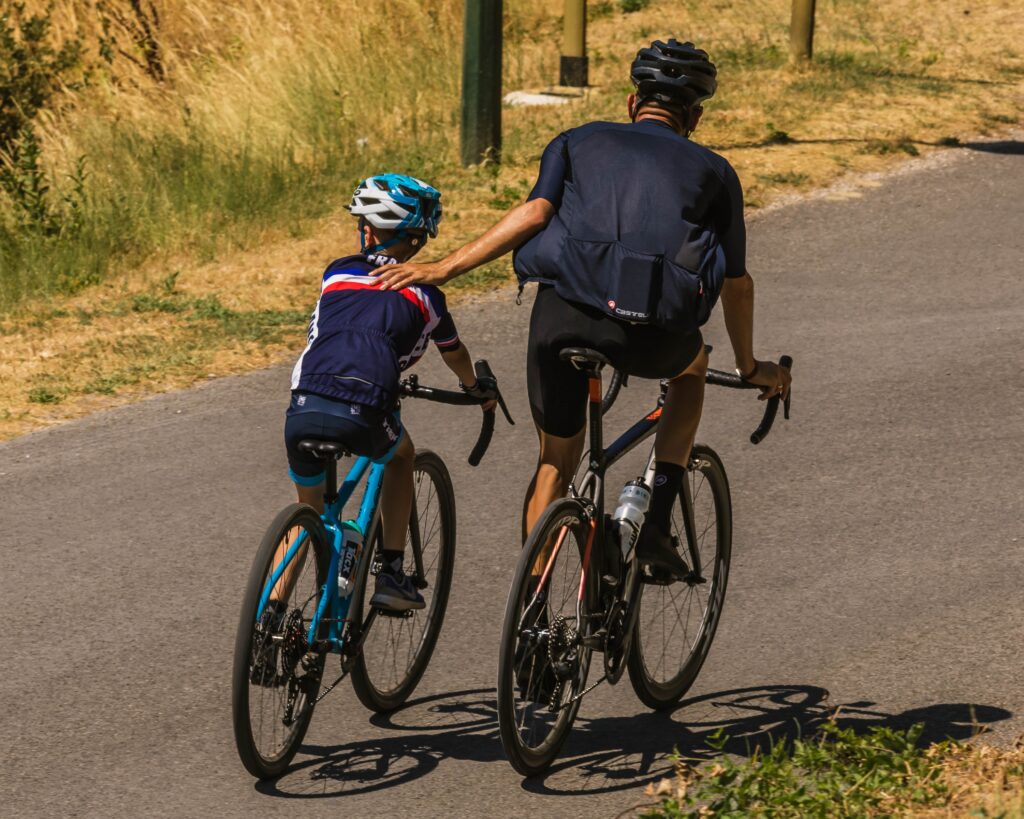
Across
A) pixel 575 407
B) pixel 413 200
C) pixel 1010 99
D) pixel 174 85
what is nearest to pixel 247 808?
pixel 575 407

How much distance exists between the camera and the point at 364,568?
4.83 meters

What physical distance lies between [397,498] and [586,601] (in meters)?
0.71

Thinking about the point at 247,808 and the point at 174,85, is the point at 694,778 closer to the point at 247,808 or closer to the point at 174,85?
the point at 247,808

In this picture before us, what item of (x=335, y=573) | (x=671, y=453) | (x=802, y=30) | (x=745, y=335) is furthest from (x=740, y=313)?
(x=802, y=30)

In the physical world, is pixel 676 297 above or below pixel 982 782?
above

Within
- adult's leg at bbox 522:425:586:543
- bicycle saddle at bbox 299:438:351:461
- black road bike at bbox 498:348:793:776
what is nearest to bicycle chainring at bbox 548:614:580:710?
black road bike at bbox 498:348:793:776

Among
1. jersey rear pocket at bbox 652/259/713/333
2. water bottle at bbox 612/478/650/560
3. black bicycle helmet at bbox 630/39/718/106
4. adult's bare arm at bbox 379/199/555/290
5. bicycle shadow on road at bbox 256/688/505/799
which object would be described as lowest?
bicycle shadow on road at bbox 256/688/505/799

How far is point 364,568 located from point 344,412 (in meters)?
0.53

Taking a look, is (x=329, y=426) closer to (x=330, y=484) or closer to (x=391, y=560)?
(x=330, y=484)

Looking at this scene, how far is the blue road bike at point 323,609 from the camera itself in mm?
4429

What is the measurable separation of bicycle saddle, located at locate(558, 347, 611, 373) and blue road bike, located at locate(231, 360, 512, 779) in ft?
1.55

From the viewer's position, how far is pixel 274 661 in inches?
178

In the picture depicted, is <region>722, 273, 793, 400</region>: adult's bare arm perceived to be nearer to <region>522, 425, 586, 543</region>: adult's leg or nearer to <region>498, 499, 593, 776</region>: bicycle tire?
<region>522, 425, 586, 543</region>: adult's leg

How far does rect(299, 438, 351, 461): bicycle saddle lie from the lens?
4.56 meters
